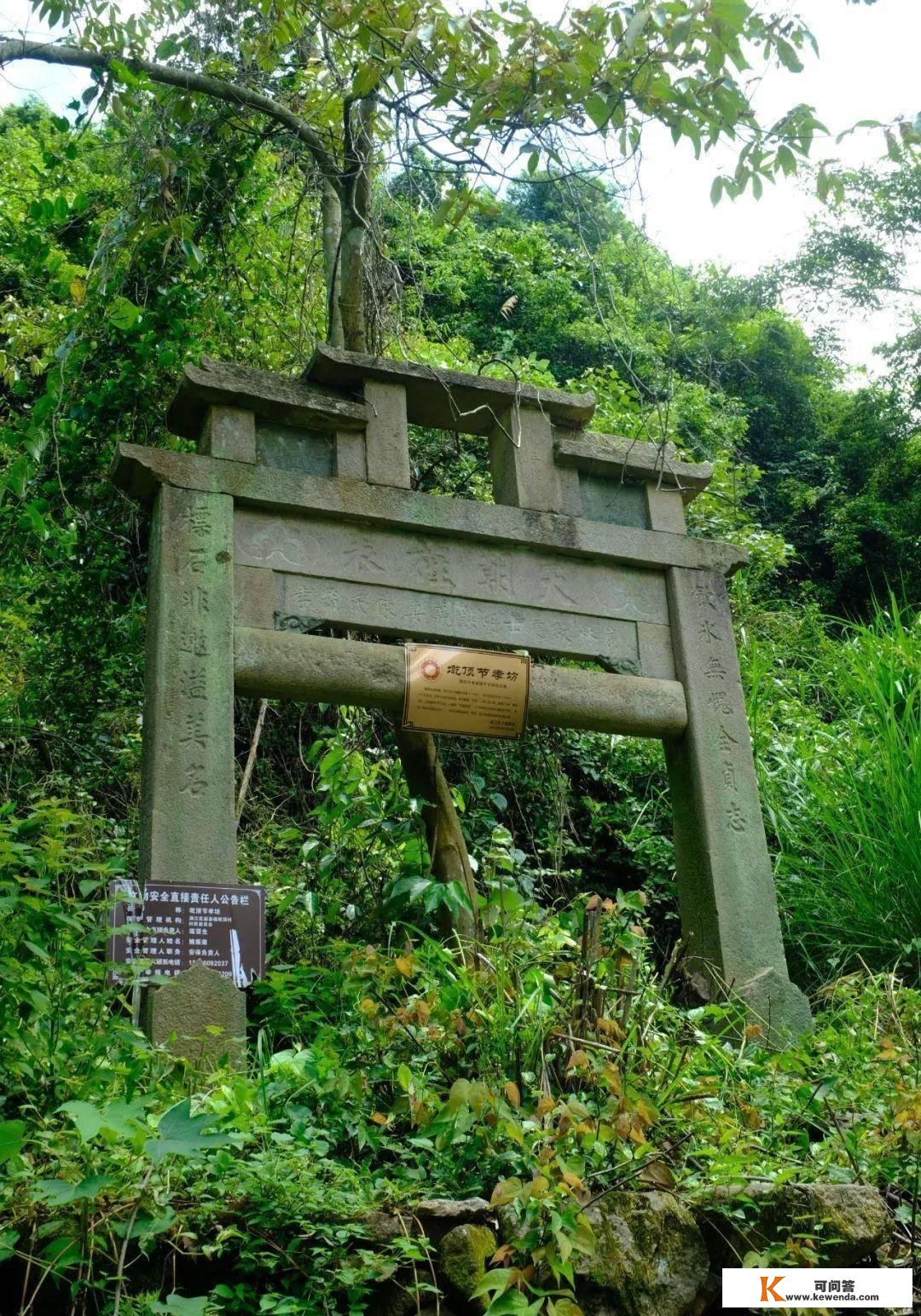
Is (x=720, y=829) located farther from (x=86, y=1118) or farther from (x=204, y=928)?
(x=86, y=1118)

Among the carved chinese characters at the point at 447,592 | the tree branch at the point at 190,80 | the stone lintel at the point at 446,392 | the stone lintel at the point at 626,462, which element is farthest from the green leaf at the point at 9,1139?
the tree branch at the point at 190,80

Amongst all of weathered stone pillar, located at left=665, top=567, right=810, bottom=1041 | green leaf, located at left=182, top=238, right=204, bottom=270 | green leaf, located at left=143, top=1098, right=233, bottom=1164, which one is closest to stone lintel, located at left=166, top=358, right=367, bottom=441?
Result: green leaf, located at left=182, top=238, right=204, bottom=270

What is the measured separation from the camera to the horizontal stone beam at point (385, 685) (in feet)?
15.9

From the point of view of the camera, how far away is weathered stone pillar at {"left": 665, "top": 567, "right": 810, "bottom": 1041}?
5.08 meters

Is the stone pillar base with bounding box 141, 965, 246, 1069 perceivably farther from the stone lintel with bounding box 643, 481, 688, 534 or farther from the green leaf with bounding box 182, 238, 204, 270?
the green leaf with bounding box 182, 238, 204, 270

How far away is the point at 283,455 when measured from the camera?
533 centimetres

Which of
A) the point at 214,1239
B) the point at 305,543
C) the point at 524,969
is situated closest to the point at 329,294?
the point at 305,543

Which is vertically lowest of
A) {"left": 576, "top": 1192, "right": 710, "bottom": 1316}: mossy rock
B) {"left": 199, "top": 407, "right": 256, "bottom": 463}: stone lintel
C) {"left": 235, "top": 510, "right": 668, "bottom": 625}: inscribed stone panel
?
{"left": 576, "top": 1192, "right": 710, "bottom": 1316}: mossy rock

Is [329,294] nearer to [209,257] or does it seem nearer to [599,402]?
[209,257]

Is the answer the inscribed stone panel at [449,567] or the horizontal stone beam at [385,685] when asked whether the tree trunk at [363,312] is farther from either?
the inscribed stone panel at [449,567]

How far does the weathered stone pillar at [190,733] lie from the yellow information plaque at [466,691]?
2.53ft

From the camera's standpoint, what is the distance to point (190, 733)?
4609mm

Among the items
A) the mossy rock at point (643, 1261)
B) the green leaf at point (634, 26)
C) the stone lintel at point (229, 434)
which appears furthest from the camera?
the stone lintel at point (229, 434)

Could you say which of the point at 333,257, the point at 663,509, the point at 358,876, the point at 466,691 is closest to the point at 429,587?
the point at 466,691
